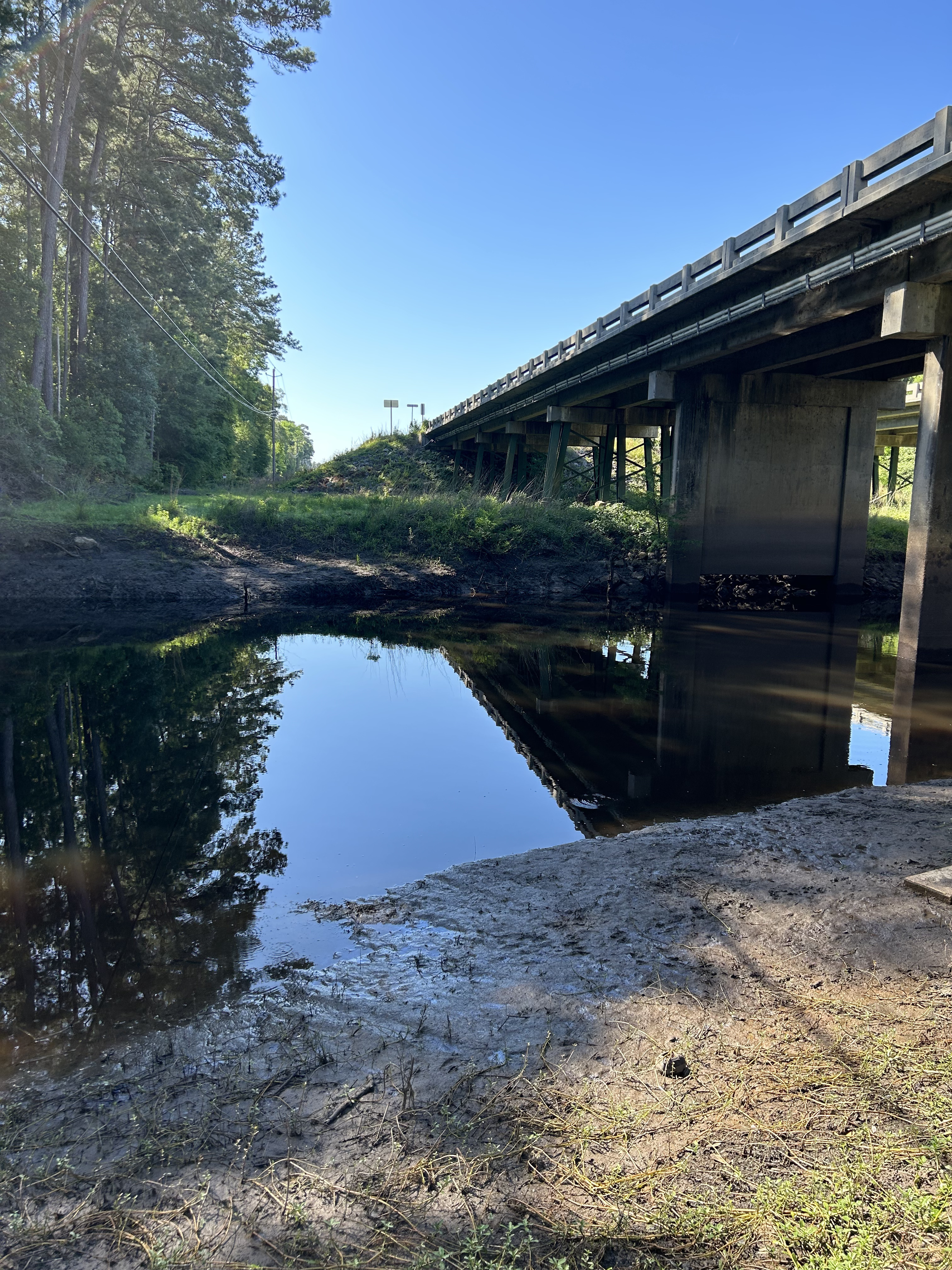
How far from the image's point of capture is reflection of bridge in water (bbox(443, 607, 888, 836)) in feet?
22.1

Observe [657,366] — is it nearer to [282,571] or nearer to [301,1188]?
[282,571]

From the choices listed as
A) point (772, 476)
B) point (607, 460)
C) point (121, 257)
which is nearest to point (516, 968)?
point (772, 476)

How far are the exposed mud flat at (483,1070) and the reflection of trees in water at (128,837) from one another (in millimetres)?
535

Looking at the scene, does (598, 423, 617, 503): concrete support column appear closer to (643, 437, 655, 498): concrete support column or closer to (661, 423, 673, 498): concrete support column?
(643, 437, 655, 498): concrete support column

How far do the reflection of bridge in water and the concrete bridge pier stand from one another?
581 centimetres

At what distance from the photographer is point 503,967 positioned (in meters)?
3.56

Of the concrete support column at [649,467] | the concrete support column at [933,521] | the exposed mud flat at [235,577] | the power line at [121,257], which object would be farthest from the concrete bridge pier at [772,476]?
the power line at [121,257]

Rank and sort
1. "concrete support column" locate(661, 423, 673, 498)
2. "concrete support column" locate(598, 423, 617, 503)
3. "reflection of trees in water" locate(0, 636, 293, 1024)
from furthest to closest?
"concrete support column" locate(598, 423, 617, 503) → "concrete support column" locate(661, 423, 673, 498) → "reflection of trees in water" locate(0, 636, 293, 1024)

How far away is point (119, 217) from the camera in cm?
3294

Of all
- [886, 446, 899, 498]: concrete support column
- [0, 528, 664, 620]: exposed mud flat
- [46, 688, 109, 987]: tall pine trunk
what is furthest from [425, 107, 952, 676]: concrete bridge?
[886, 446, 899, 498]: concrete support column

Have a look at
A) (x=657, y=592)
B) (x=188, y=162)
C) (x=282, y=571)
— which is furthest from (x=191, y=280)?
(x=657, y=592)

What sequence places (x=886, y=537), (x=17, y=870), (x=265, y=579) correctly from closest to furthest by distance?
1. (x=17, y=870)
2. (x=265, y=579)
3. (x=886, y=537)

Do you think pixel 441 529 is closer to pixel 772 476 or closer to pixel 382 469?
pixel 772 476

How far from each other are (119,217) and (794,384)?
92.2 feet
